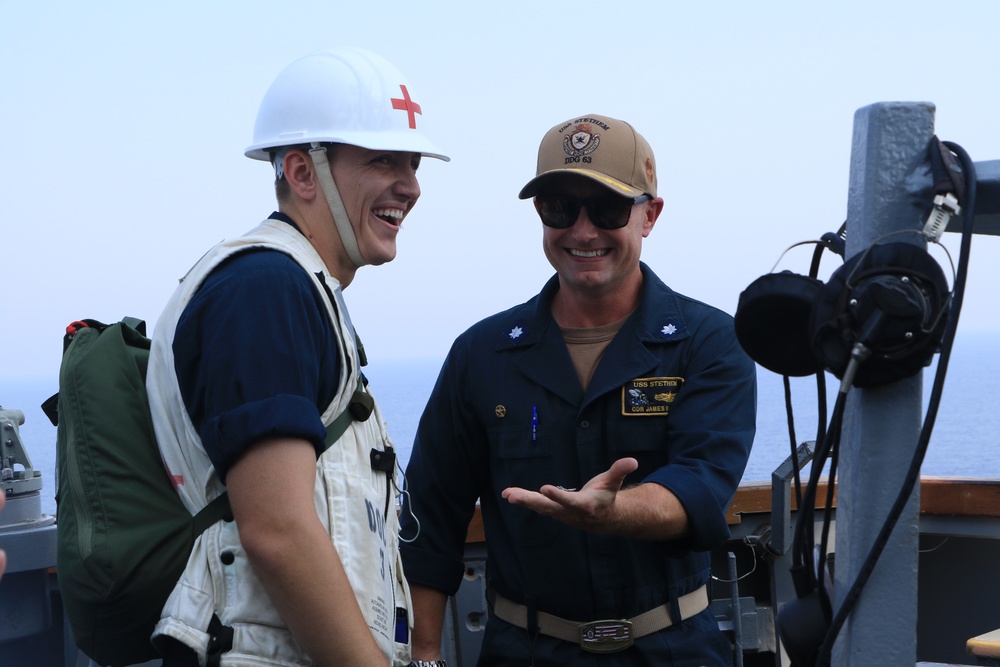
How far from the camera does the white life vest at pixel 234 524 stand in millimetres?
1750

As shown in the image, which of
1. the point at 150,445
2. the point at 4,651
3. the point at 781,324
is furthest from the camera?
the point at 4,651

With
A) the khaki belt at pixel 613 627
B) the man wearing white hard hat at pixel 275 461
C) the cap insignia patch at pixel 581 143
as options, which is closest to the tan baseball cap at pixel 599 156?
the cap insignia patch at pixel 581 143

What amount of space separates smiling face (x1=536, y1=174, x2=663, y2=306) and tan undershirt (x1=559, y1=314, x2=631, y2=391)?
0.09 meters

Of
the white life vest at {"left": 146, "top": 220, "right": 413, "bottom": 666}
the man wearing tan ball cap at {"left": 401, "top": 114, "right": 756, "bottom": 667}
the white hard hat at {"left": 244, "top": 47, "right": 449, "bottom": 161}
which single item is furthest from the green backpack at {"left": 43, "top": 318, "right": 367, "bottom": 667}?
the man wearing tan ball cap at {"left": 401, "top": 114, "right": 756, "bottom": 667}

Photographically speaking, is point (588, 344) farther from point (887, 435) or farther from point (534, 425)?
point (887, 435)

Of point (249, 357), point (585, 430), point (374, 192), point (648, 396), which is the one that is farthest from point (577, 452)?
point (249, 357)

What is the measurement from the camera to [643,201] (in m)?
2.84

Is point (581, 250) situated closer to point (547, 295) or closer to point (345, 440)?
point (547, 295)

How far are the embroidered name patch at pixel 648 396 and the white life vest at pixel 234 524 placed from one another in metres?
0.86

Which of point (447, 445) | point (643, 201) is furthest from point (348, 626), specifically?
point (643, 201)

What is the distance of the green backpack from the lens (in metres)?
1.73

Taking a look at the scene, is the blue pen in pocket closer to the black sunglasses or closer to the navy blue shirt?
the black sunglasses

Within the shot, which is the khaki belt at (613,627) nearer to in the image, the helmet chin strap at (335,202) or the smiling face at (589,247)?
the smiling face at (589,247)

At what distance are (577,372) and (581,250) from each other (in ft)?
1.03
